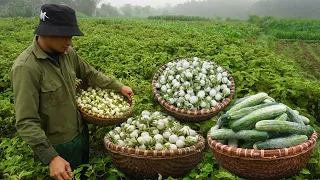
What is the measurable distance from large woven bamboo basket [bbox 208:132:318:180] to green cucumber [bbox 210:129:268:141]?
3.9 inches

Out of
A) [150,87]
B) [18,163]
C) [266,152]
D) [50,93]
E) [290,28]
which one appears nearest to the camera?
[266,152]

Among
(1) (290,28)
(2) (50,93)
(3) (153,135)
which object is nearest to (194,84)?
(3) (153,135)

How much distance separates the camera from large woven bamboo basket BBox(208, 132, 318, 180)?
297 centimetres

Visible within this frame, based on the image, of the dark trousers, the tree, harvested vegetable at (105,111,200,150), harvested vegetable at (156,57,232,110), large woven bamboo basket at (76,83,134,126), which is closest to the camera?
harvested vegetable at (105,111,200,150)

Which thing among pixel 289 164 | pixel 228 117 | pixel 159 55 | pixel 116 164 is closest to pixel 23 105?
pixel 116 164

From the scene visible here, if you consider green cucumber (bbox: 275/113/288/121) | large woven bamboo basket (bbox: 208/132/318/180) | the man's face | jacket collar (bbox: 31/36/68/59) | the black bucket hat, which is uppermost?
A: the black bucket hat

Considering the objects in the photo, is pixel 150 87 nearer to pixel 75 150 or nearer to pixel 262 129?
pixel 75 150

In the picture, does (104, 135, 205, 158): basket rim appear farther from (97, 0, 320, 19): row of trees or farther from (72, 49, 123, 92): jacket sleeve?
(97, 0, 320, 19): row of trees

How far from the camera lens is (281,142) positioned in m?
3.09

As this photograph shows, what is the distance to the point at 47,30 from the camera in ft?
10.9

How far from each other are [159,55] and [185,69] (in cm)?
312

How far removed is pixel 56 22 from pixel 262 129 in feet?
7.50

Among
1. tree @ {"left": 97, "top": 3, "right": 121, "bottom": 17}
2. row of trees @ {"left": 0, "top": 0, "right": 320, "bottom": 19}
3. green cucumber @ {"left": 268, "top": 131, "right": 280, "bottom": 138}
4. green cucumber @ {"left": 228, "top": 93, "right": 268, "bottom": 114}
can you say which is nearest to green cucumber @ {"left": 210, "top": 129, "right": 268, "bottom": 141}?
green cucumber @ {"left": 268, "top": 131, "right": 280, "bottom": 138}

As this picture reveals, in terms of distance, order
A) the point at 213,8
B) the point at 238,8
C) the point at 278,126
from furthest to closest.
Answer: the point at 213,8 → the point at 238,8 → the point at 278,126
